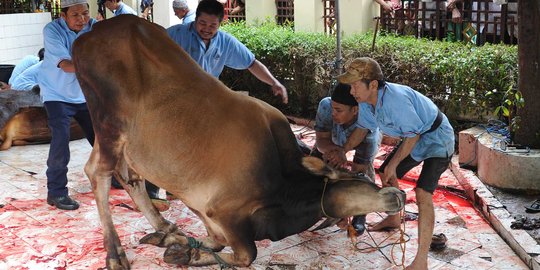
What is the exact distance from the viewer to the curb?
5.37 meters

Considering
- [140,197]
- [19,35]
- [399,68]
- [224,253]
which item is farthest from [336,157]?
[19,35]

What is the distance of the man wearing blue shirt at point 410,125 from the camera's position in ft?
16.5

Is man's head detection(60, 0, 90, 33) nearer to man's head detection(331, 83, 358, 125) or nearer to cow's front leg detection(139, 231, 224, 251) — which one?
cow's front leg detection(139, 231, 224, 251)

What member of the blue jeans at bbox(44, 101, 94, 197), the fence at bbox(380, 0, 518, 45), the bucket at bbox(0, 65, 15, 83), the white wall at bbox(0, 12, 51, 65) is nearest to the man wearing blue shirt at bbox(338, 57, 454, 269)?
the blue jeans at bbox(44, 101, 94, 197)

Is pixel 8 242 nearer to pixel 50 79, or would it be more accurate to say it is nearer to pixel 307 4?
pixel 50 79

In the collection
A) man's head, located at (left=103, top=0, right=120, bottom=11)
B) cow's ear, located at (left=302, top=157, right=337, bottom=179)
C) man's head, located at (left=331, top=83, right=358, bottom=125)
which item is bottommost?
cow's ear, located at (left=302, top=157, right=337, bottom=179)

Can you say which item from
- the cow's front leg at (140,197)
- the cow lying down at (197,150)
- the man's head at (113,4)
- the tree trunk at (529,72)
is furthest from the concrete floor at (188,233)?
the man's head at (113,4)

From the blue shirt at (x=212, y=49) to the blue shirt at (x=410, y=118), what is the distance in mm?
1940

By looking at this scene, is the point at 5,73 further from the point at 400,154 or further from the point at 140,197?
the point at 400,154

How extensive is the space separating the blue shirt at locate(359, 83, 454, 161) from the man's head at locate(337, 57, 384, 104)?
0.20 ft

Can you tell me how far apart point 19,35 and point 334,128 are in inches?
365

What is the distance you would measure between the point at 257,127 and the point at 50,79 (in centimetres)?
253

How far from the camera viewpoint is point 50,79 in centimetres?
662

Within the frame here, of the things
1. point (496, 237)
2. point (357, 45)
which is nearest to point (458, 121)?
point (357, 45)
